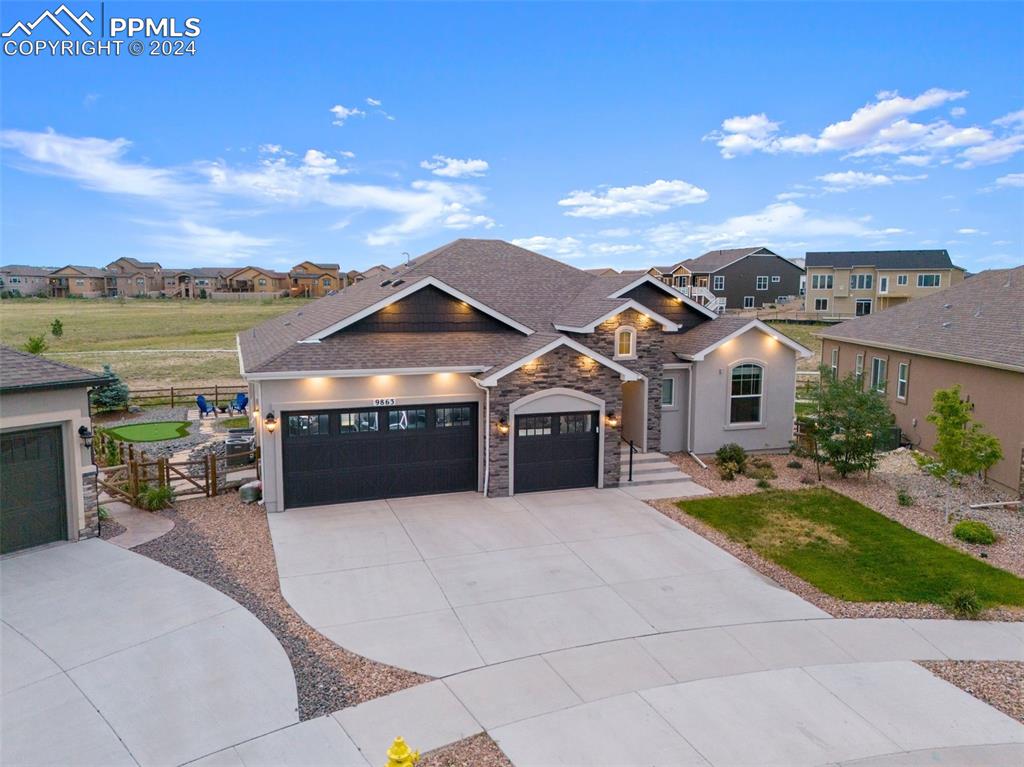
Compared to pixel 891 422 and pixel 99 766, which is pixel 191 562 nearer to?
pixel 99 766

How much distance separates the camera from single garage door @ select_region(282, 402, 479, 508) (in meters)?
14.6

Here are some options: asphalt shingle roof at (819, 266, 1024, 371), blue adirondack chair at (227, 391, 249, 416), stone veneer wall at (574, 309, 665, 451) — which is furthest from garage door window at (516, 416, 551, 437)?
blue adirondack chair at (227, 391, 249, 416)

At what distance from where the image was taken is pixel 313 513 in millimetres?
14250

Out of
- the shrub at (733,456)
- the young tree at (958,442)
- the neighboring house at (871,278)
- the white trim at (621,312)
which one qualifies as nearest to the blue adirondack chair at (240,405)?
the white trim at (621,312)

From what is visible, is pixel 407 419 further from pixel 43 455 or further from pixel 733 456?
pixel 733 456

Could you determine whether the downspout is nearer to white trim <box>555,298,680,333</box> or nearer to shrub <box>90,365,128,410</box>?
white trim <box>555,298,680,333</box>

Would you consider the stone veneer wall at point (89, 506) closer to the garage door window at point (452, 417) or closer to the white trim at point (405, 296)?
the white trim at point (405, 296)

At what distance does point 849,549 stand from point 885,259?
58342 millimetres

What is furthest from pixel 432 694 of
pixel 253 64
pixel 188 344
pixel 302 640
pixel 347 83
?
pixel 188 344

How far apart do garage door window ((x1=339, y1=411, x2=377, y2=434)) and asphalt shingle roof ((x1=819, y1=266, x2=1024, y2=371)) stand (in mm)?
15227

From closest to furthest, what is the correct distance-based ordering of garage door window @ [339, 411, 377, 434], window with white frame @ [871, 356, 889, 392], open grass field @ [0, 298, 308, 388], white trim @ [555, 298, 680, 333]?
garage door window @ [339, 411, 377, 434], white trim @ [555, 298, 680, 333], window with white frame @ [871, 356, 889, 392], open grass field @ [0, 298, 308, 388]

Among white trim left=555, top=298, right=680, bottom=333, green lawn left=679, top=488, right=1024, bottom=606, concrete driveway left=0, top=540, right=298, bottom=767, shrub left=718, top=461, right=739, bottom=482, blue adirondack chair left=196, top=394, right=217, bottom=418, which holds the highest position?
white trim left=555, top=298, right=680, bottom=333

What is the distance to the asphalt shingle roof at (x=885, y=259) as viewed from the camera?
196 feet

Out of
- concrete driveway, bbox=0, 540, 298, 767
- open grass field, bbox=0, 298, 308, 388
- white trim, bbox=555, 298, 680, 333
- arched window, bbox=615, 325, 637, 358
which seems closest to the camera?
concrete driveway, bbox=0, 540, 298, 767
